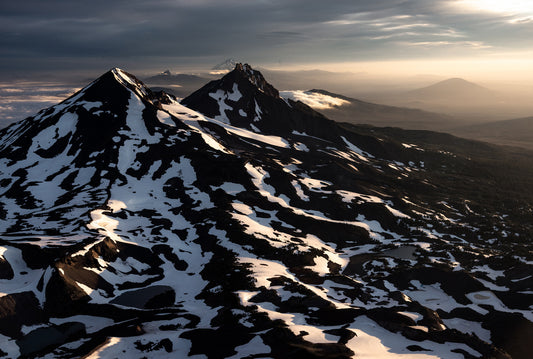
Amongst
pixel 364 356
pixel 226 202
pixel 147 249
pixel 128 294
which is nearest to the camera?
pixel 364 356

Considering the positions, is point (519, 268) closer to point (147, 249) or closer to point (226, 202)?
point (226, 202)

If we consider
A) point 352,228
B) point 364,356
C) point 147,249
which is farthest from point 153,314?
point 352,228

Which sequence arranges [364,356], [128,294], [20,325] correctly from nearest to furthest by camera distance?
[364,356] < [20,325] < [128,294]

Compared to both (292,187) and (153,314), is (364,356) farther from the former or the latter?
(292,187)

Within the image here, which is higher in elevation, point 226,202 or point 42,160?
point 42,160

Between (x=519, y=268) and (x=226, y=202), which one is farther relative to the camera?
(x=226, y=202)

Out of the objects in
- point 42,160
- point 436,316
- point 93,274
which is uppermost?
point 42,160
